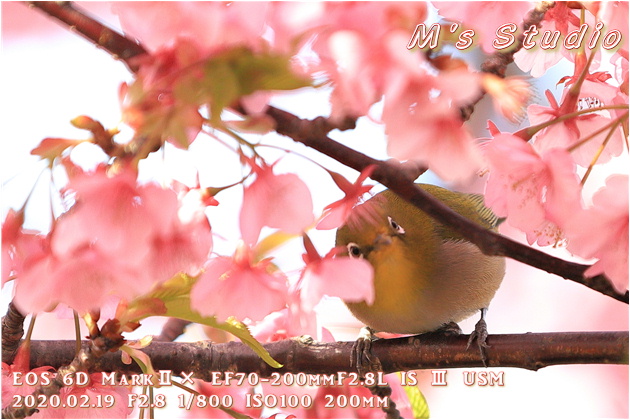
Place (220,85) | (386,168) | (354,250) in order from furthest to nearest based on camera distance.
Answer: (354,250) < (386,168) < (220,85)

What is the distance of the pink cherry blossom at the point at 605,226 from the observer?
336mm

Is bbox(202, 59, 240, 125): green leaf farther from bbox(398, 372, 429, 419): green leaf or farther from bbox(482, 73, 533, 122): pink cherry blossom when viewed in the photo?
bbox(398, 372, 429, 419): green leaf

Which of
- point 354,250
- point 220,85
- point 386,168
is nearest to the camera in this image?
point 220,85

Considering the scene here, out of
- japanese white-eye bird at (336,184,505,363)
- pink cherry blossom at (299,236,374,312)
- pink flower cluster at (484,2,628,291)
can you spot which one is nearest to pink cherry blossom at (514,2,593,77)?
pink flower cluster at (484,2,628,291)

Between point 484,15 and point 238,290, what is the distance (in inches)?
9.5

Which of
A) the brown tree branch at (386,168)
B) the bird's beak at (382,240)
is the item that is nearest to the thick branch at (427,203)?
the brown tree branch at (386,168)

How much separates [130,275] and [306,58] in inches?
5.2

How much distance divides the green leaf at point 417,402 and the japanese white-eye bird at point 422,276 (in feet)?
0.19

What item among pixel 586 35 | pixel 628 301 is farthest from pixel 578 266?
pixel 586 35

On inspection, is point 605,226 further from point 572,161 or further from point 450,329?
point 450,329

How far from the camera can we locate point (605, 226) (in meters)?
0.34

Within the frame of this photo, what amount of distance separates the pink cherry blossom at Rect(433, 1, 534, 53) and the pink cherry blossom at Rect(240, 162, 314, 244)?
0.18m

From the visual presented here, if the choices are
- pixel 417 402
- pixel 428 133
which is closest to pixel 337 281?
pixel 428 133

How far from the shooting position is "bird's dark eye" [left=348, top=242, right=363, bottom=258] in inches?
16.3
